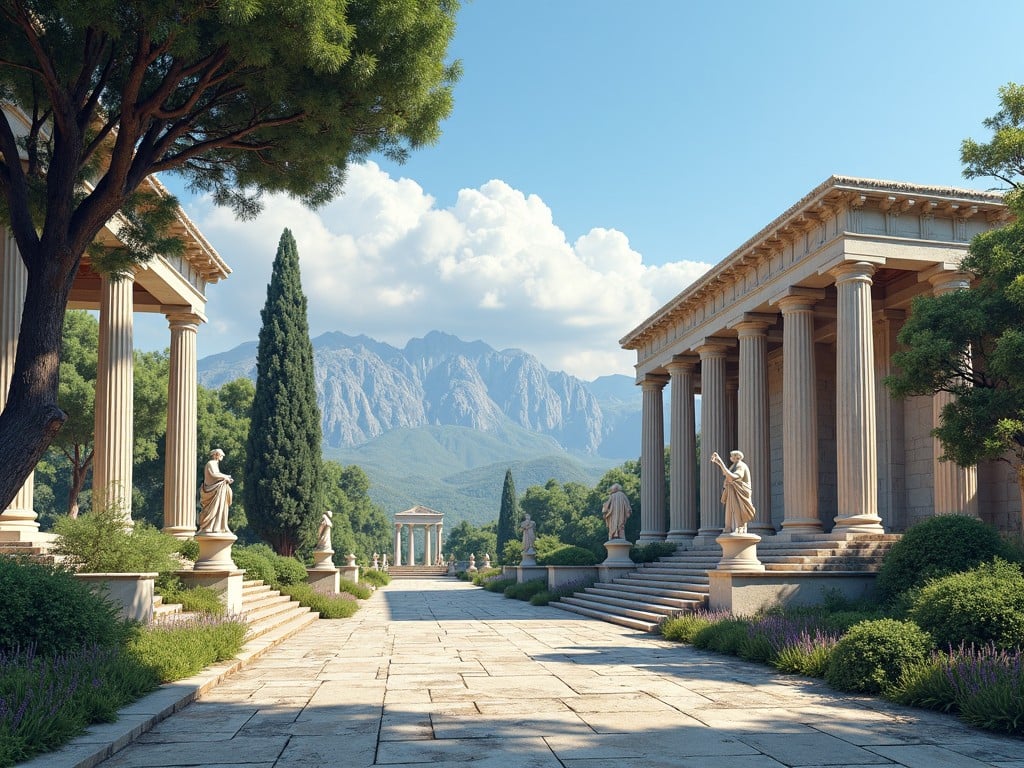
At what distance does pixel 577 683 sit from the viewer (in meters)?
11.5

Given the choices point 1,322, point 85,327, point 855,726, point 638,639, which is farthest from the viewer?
point 85,327

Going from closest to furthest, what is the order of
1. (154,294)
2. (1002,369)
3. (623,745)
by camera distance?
(623,745) < (1002,369) < (154,294)

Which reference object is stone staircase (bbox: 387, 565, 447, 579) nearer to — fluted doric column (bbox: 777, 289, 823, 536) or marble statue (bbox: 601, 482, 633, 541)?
marble statue (bbox: 601, 482, 633, 541)

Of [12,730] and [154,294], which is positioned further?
[154,294]

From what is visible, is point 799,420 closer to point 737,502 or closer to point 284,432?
point 737,502

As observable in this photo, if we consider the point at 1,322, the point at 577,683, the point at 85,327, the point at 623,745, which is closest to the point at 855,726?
the point at 623,745

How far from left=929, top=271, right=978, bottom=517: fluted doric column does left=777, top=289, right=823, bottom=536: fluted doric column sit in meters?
2.94

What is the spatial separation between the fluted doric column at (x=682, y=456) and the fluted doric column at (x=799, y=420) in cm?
900

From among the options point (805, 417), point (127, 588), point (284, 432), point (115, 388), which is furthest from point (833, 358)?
point (127, 588)

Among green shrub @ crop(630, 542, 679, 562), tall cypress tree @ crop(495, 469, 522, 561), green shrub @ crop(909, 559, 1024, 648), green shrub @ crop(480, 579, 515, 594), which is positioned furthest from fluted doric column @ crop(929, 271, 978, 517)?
tall cypress tree @ crop(495, 469, 522, 561)

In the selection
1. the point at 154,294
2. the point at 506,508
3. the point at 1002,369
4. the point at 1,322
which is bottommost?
the point at 506,508

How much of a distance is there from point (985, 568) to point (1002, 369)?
3.23m

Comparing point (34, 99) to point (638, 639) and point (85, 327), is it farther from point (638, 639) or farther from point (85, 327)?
point (85, 327)

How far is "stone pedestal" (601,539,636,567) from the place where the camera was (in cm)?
2905
